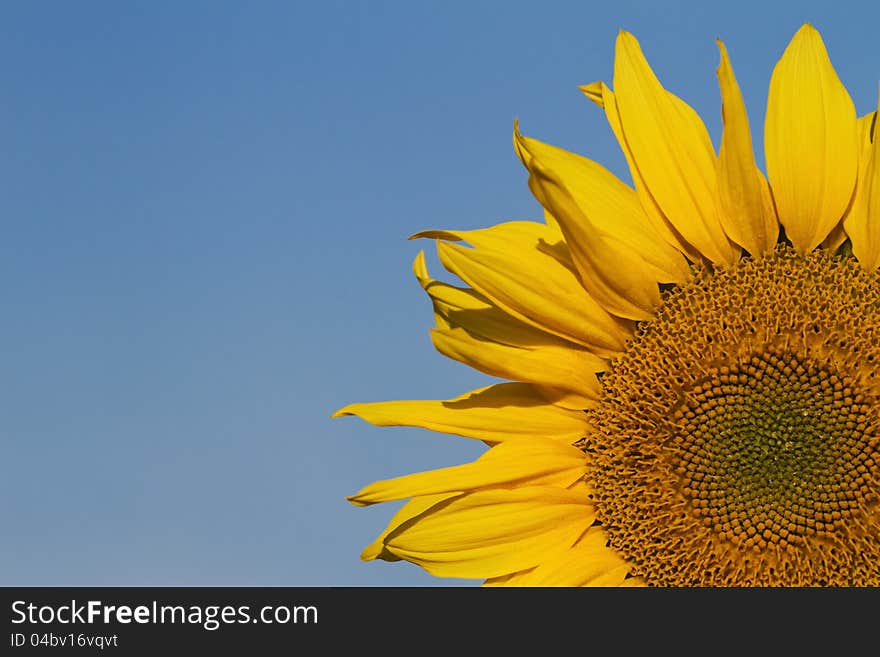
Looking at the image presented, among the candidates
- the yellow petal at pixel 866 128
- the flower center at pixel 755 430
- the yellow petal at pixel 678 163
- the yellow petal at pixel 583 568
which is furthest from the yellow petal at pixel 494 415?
the yellow petal at pixel 866 128

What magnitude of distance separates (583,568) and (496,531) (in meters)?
0.39

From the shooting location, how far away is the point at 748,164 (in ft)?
14.8

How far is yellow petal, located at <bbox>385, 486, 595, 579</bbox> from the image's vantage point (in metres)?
4.85

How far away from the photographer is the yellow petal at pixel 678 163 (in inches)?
184

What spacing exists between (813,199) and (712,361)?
0.75 m

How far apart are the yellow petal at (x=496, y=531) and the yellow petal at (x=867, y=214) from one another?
1.52 metres

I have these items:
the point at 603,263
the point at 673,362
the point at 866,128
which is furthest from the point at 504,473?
the point at 866,128

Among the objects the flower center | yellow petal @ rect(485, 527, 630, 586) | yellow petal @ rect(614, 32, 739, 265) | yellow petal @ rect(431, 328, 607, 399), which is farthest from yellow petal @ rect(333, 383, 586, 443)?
yellow petal @ rect(614, 32, 739, 265)

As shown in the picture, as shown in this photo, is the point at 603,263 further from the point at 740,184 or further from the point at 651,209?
the point at 740,184

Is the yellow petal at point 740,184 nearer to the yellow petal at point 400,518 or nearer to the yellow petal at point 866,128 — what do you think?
the yellow petal at point 866,128

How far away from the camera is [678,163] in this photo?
469 centimetres
